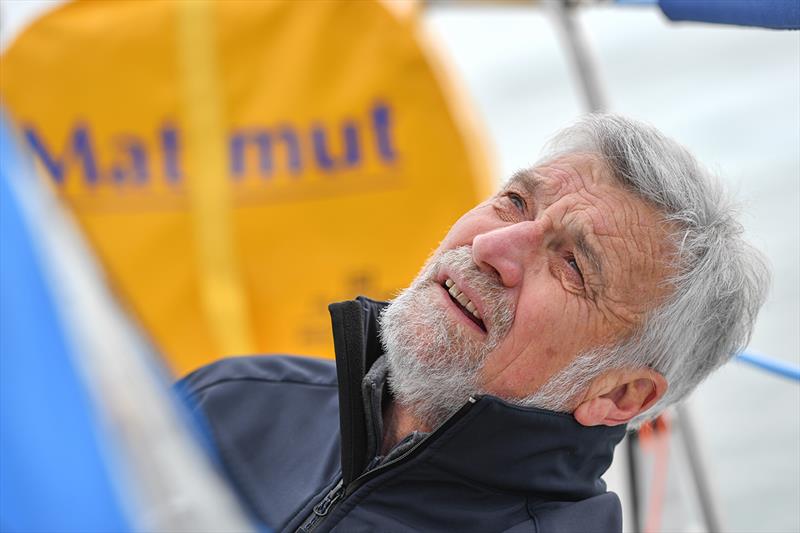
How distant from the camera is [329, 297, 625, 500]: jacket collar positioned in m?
0.93

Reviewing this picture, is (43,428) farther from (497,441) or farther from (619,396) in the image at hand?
(619,396)

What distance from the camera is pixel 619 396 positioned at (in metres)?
1.04

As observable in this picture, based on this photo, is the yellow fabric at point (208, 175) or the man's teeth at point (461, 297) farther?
the yellow fabric at point (208, 175)

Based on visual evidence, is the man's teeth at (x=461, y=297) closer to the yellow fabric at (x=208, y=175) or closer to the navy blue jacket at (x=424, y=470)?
the navy blue jacket at (x=424, y=470)

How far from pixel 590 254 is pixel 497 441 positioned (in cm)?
21

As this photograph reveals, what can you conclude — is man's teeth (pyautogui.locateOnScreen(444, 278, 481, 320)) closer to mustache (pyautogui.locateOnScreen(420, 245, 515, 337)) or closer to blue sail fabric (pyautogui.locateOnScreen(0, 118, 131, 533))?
mustache (pyautogui.locateOnScreen(420, 245, 515, 337))

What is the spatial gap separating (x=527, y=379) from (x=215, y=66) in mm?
1273

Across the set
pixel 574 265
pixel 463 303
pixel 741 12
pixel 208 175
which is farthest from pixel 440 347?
pixel 208 175

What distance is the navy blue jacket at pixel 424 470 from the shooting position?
0.93m

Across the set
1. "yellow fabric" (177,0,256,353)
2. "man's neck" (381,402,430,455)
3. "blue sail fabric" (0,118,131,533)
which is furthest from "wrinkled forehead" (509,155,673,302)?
"yellow fabric" (177,0,256,353)

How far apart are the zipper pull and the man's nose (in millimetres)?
248

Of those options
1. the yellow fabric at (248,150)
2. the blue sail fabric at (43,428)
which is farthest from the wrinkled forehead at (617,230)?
the yellow fabric at (248,150)

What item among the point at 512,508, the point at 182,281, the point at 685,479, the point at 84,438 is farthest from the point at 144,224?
the point at 84,438

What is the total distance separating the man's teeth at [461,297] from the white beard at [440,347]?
12mm
